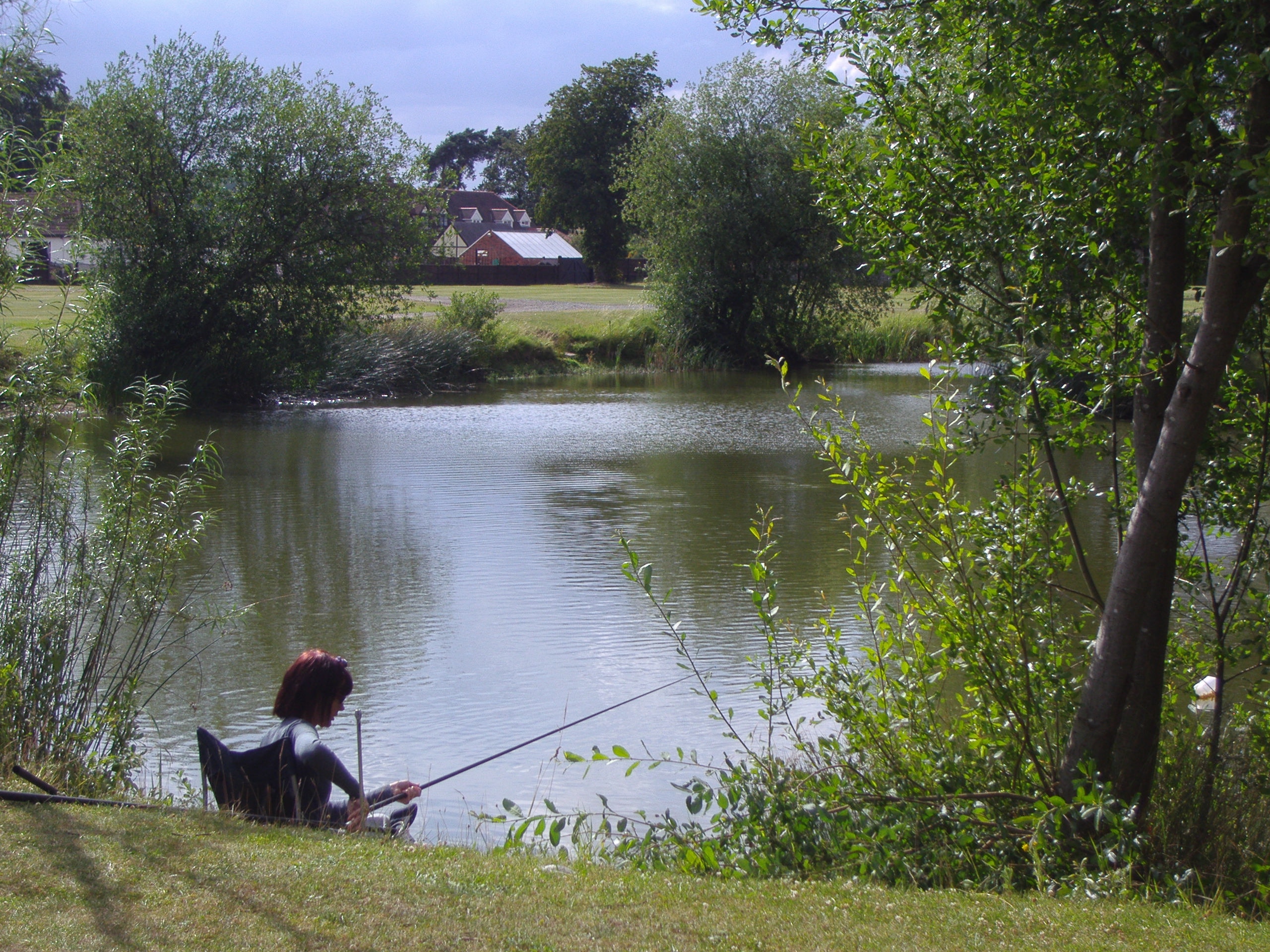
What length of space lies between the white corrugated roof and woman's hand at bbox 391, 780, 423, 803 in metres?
68.5

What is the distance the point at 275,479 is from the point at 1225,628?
12645 millimetres

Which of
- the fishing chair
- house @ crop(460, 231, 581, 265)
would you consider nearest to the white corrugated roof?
house @ crop(460, 231, 581, 265)

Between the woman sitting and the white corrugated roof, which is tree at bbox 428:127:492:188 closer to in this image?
the white corrugated roof

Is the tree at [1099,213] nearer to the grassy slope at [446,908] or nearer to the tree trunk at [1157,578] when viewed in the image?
the tree trunk at [1157,578]

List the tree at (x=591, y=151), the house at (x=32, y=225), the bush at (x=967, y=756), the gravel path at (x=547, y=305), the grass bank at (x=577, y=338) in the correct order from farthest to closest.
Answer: the tree at (x=591, y=151), the gravel path at (x=547, y=305), the grass bank at (x=577, y=338), the house at (x=32, y=225), the bush at (x=967, y=756)

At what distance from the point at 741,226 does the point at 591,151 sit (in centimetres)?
3415

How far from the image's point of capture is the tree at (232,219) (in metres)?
22.2

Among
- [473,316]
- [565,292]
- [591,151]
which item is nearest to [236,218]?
[473,316]

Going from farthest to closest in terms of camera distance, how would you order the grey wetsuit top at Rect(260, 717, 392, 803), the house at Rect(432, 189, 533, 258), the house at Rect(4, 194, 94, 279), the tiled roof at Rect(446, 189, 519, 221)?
the tiled roof at Rect(446, 189, 519, 221)
the house at Rect(432, 189, 533, 258)
the house at Rect(4, 194, 94, 279)
the grey wetsuit top at Rect(260, 717, 392, 803)

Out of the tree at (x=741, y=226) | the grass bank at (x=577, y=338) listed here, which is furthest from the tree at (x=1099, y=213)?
the tree at (x=741, y=226)

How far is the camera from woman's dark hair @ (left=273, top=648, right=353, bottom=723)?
193 inches

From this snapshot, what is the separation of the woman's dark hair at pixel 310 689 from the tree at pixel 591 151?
60.2 meters

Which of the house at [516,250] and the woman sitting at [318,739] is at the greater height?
the house at [516,250]

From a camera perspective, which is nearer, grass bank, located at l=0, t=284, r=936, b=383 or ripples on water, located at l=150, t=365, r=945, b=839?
ripples on water, located at l=150, t=365, r=945, b=839
